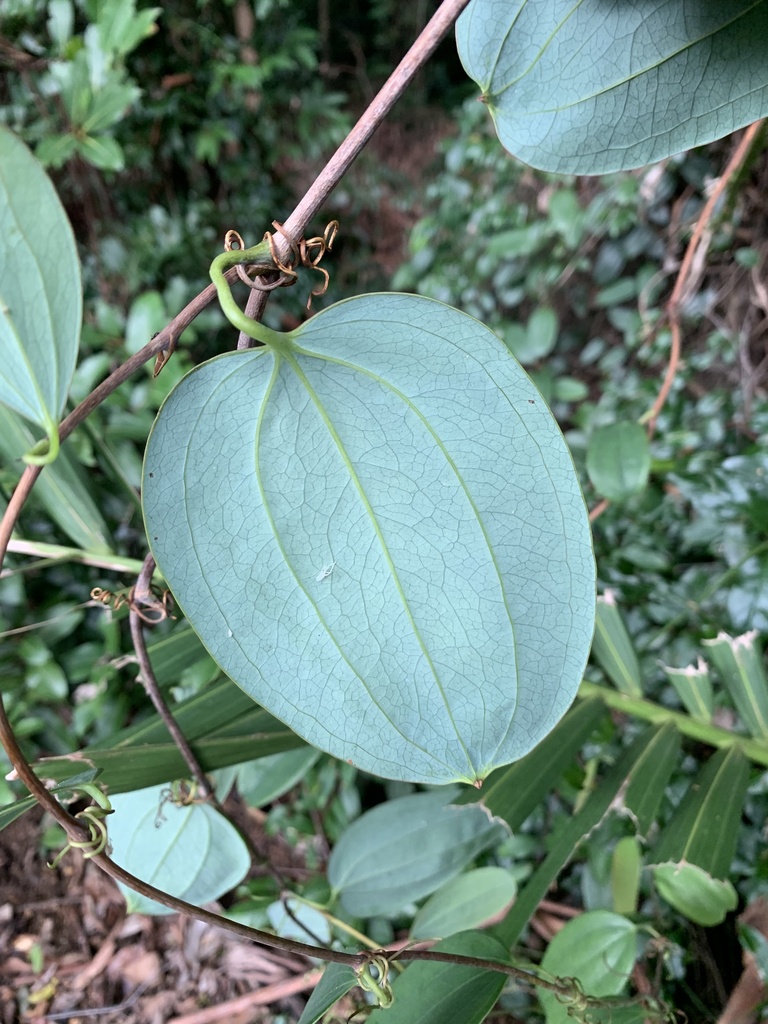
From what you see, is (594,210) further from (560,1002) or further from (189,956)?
(189,956)

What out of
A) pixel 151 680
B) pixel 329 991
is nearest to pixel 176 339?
pixel 151 680

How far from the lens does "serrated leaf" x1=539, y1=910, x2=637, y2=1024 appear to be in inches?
18.0

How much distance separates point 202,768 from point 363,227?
5.30 ft

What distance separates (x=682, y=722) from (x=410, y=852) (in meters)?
0.27

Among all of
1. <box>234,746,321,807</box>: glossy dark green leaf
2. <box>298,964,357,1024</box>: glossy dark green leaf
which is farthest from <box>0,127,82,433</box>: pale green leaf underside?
<box>234,746,321,807</box>: glossy dark green leaf

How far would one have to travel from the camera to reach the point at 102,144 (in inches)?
33.6

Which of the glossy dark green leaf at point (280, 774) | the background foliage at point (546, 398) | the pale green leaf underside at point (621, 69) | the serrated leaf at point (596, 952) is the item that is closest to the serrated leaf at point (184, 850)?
the background foliage at point (546, 398)

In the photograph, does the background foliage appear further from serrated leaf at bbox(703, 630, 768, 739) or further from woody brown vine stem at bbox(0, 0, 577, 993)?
woody brown vine stem at bbox(0, 0, 577, 993)

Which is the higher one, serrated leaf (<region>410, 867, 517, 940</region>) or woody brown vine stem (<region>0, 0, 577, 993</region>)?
woody brown vine stem (<region>0, 0, 577, 993</region>)

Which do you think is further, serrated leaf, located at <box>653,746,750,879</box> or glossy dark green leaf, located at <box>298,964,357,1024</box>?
serrated leaf, located at <box>653,746,750,879</box>

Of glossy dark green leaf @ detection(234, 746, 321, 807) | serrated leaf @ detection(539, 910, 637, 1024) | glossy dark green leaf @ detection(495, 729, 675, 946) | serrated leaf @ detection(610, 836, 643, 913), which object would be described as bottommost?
serrated leaf @ detection(610, 836, 643, 913)

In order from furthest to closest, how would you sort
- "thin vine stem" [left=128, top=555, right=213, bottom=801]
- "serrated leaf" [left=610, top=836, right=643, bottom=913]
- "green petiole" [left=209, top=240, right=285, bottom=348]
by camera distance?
"serrated leaf" [left=610, top=836, right=643, bottom=913] → "thin vine stem" [left=128, top=555, right=213, bottom=801] → "green petiole" [left=209, top=240, right=285, bottom=348]

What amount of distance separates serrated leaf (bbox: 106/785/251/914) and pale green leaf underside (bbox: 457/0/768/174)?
48cm

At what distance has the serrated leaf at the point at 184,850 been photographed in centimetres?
46
